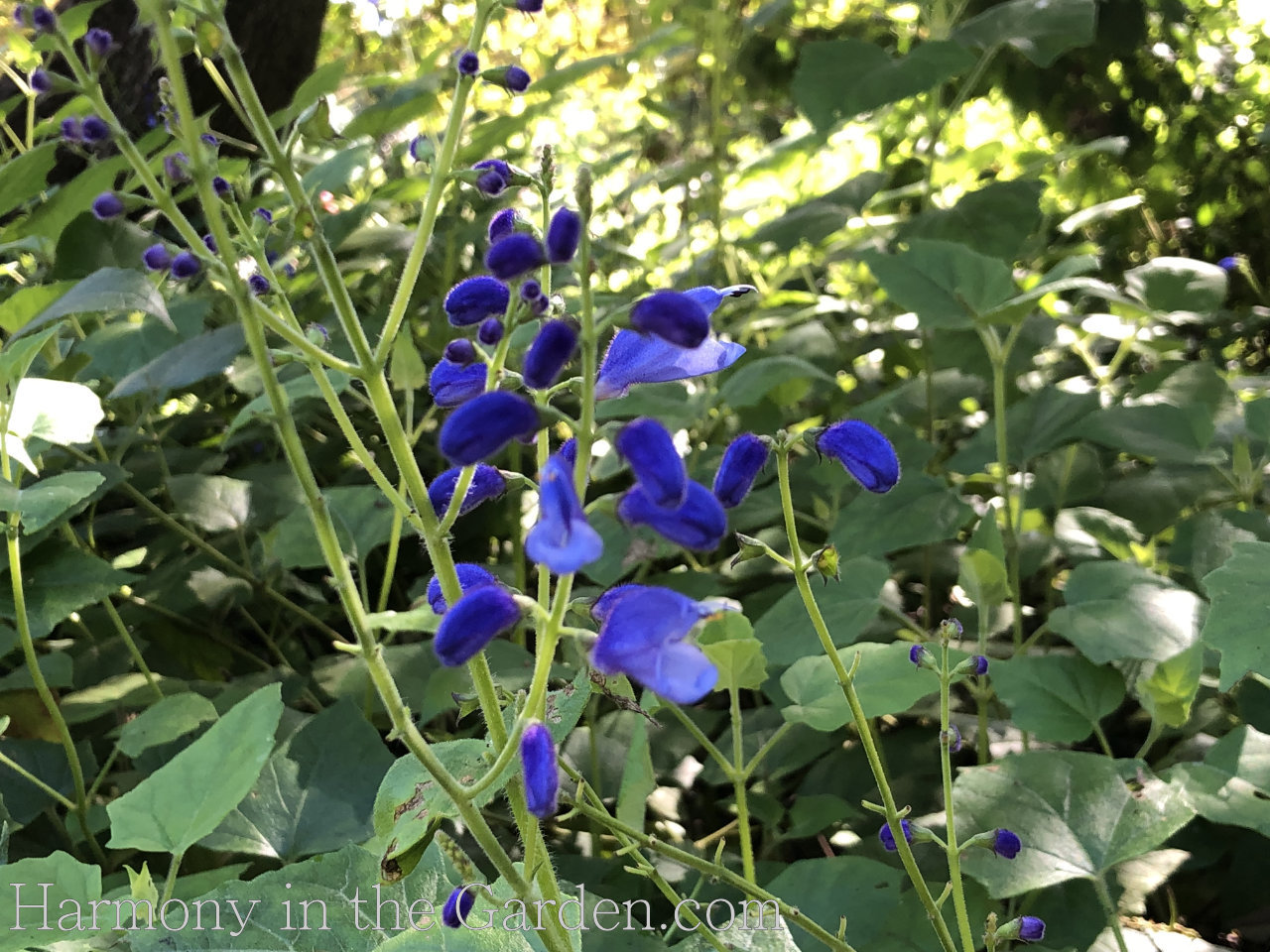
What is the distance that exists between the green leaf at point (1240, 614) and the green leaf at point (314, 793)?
0.92 metres

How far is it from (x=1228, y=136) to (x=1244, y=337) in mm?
803

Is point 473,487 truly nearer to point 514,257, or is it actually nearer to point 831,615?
point 514,257

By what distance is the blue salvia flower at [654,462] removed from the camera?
0.49 m

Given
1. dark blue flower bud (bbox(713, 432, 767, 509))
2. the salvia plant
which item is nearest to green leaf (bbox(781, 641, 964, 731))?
the salvia plant

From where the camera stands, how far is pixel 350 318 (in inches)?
23.6

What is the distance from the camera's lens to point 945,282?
4.84 feet

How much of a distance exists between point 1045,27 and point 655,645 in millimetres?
1852

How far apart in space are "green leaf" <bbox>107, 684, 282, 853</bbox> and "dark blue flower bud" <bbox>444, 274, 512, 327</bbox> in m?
Answer: 0.53

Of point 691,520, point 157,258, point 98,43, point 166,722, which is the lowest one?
point 166,722

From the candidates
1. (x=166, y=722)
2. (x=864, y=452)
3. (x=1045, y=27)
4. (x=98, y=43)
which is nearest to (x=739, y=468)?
(x=864, y=452)

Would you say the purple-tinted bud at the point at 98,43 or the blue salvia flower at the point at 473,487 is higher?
the purple-tinted bud at the point at 98,43

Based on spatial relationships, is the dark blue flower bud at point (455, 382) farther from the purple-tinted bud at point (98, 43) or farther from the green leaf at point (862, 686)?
the green leaf at point (862, 686)

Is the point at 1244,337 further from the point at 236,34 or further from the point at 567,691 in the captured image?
the point at 236,34

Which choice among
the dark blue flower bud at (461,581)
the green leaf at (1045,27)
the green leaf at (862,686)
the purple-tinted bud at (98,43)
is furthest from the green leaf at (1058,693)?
the green leaf at (1045,27)
